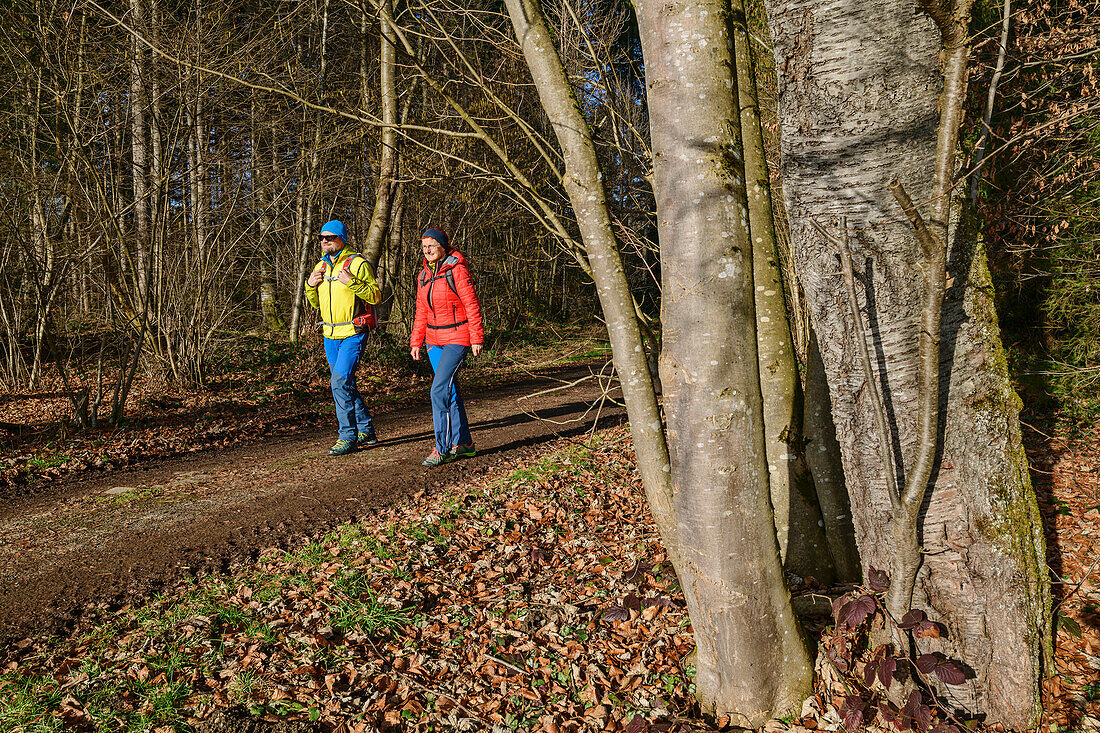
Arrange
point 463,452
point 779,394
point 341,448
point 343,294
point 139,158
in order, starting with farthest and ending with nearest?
point 139,158 < point 341,448 < point 463,452 < point 343,294 < point 779,394

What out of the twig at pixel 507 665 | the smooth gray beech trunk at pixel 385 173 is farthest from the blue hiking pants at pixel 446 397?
the smooth gray beech trunk at pixel 385 173

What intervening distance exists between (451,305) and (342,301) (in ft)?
4.23

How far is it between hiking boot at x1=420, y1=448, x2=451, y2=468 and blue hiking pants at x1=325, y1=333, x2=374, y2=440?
106cm

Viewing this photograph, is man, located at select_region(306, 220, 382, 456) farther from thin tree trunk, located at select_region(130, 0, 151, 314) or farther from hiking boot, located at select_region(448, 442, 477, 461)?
thin tree trunk, located at select_region(130, 0, 151, 314)

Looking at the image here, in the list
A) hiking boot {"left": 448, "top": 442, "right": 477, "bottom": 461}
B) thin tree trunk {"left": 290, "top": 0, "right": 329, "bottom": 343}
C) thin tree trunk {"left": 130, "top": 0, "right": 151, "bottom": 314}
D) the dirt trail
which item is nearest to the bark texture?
the dirt trail

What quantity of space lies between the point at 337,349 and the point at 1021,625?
6.10 metres

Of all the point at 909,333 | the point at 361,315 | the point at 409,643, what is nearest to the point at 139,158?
Result: the point at 361,315

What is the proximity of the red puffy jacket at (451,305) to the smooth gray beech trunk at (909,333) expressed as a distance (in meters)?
4.10

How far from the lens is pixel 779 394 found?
135 inches

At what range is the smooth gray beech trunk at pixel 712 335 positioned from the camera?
226 centimetres

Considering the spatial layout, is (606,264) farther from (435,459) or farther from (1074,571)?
(435,459)

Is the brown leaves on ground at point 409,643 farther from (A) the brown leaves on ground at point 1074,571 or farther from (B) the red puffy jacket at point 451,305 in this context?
(B) the red puffy jacket at point 451,305

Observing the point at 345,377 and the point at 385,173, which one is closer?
the point at 345,377

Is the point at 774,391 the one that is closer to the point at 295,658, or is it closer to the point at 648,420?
the point at 648,420
